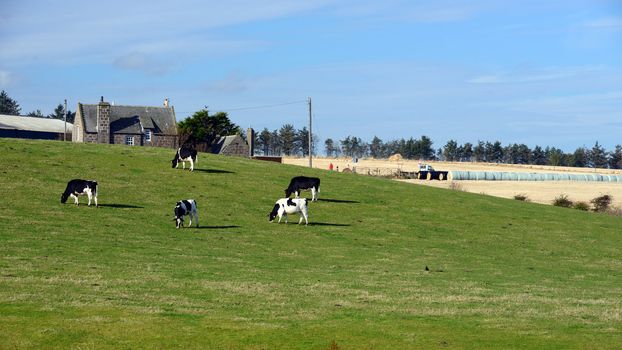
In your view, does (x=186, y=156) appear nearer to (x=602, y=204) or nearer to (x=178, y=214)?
(x=178, y=214)

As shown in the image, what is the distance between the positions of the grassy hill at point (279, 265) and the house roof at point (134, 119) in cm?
5027

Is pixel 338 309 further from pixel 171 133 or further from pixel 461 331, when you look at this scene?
pixel 171 133

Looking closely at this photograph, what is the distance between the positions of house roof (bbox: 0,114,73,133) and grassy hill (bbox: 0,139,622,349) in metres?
92.7

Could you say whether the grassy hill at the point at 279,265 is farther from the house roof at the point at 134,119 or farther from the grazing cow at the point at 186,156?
the house roof at the point at 134,119

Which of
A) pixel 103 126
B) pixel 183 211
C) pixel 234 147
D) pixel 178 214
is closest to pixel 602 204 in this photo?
pixel 183 211

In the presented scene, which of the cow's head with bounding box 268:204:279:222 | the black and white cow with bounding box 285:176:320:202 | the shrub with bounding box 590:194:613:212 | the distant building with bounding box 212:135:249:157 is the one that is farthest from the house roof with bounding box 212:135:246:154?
the cow's head with bounding box 268:204:279:222

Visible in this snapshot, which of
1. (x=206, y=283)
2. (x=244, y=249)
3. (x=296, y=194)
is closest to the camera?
(x=206, y=283)

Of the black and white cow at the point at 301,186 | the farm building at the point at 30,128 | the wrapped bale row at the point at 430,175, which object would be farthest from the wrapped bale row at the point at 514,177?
the black and white cow at the point at 301,186

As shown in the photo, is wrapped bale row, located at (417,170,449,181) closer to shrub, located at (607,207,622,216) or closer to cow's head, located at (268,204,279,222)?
shrub, located at (607,207,622,216)

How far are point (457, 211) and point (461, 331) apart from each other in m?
35.9

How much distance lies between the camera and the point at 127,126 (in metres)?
119

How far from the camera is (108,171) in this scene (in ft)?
192

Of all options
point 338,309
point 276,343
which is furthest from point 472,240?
point 276,343

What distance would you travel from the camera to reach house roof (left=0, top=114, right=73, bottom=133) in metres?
155
